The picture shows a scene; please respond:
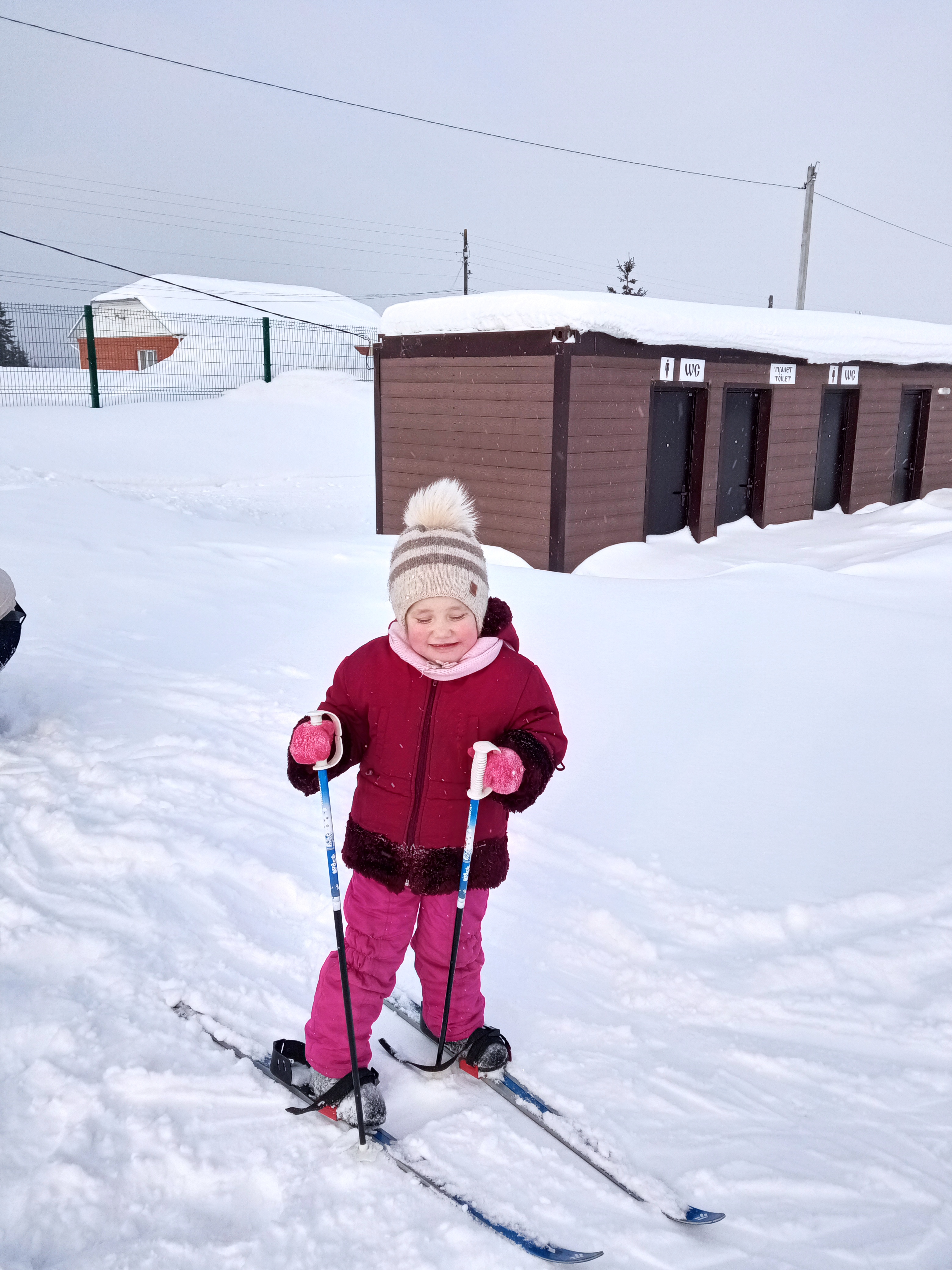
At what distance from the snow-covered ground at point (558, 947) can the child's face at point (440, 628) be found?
4.00 feet

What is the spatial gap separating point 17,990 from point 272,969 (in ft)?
2.45

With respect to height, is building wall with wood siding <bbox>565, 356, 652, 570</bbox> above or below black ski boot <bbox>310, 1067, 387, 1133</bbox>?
above

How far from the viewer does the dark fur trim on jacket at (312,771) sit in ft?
7.61

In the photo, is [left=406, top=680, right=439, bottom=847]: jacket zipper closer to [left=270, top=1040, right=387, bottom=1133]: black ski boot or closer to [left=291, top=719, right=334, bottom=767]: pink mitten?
[left=291, top=719, right=334, bottom=767]: pink mitten

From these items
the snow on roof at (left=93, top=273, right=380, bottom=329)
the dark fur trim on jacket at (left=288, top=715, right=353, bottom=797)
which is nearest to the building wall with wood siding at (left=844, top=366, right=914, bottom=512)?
the dark fur trim on jacket at (left=288, top=715, right=353, bottom=797)

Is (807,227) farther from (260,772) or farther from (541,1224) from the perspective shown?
(541,1224)

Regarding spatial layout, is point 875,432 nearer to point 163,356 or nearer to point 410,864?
point 410,864

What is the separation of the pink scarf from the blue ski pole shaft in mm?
355

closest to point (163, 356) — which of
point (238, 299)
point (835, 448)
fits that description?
point (238, 299)

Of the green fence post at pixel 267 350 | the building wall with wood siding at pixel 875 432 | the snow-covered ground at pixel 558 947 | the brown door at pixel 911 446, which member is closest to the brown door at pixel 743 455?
the building wall with wood siding at pixel 875 432

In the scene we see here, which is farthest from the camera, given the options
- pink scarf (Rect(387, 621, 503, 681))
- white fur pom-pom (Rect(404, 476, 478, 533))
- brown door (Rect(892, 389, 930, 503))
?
brown door (Rect(892, 389, 930, 503))

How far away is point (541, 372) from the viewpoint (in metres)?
9.38

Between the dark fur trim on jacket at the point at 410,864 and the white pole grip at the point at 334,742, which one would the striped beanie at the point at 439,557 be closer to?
the white pole grip at the point at 334,742

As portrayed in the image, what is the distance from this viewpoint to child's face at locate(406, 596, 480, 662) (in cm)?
223
